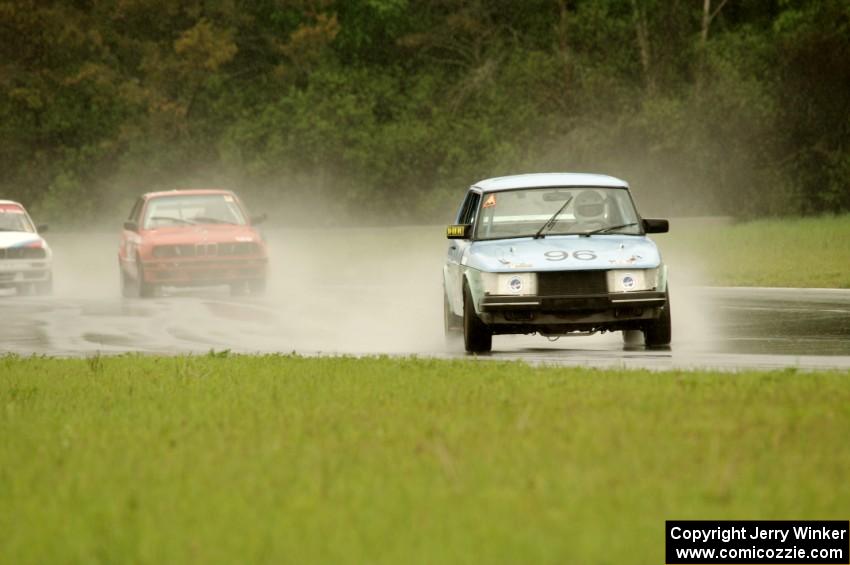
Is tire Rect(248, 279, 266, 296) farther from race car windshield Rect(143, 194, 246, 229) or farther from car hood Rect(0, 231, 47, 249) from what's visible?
car hood Rect(0, 231, 47, 249)

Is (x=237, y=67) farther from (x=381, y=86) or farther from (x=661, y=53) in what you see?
(x=661, y=53)

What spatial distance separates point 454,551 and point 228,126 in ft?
189

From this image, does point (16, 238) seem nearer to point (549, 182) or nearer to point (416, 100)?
point (549, 182)

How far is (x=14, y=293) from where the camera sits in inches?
1227

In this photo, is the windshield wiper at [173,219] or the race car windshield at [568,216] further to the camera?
the windshield wiper at [173,219]

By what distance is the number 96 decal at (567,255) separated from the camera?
50.4 feet

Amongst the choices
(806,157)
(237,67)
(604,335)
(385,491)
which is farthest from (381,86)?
(385,491)

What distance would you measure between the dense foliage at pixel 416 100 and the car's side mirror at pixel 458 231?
2839 cm

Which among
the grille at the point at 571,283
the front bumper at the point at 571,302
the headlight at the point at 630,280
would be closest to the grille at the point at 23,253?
the front bumper at the point at 571,302

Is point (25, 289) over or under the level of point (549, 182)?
under

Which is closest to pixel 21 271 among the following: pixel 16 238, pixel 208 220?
pixel 16 238

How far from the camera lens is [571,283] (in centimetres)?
1524

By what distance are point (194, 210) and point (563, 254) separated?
13434 millimetres

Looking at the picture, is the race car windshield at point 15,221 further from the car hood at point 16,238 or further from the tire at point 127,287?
Answer: the tire at point 127,287
